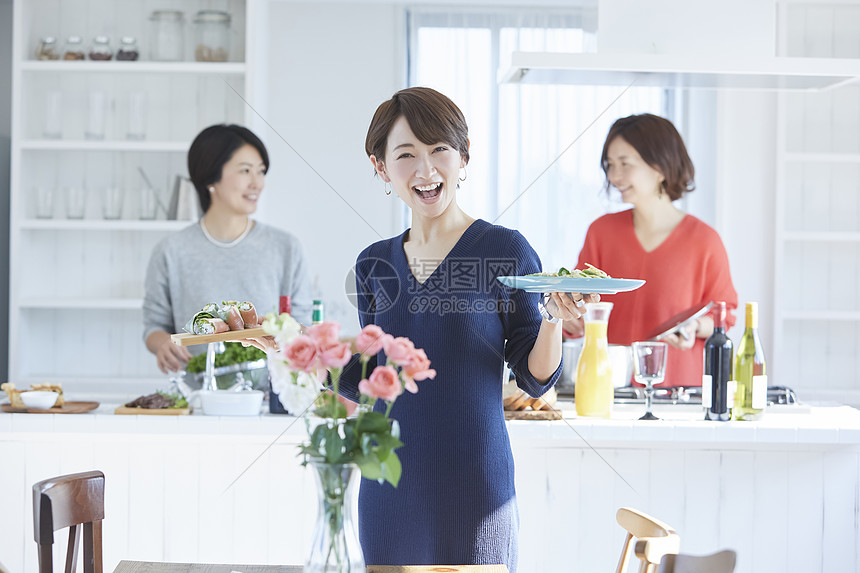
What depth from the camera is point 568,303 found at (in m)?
1.31

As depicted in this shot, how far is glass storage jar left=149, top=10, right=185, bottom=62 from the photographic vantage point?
145 inches

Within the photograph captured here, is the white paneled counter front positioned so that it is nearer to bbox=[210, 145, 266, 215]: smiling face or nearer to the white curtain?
bbox=[210, 145, 266, 215]: smiling face

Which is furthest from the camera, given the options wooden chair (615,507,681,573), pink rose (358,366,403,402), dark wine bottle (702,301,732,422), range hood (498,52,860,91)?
range hood (498,52,860,91)

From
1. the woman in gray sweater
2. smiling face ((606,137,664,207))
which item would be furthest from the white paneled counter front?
smiling face ((606,137,664,207))

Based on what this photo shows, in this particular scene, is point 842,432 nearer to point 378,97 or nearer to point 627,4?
point 627,4

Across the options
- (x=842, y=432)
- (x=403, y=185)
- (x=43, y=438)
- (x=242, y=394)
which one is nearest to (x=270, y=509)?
(x=242, y=394)

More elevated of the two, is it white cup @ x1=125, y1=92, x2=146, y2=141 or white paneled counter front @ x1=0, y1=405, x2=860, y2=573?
white cup @ x1=125, y1=92, x2=146, y2=141

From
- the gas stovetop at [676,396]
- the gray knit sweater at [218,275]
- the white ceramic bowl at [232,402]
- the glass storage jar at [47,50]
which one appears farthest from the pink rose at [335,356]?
the glass storage jar at [47,50]

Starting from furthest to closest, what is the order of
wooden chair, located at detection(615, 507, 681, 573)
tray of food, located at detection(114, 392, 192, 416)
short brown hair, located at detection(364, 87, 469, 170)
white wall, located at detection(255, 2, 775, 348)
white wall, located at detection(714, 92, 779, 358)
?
white wall, located at detection(255, 2, 775, 348) < white wall, located at detection(714, 92, 779, 358) < tray of food, located at detection(114, 392, 192, 416) < short brown hair, located at detection(364, 87, 469, 170) < wooden chair, located at detection(615, 507, 681, 573)

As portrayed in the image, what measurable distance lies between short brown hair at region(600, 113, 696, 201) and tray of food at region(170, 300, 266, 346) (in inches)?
72.0

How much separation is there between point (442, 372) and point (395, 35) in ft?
10.1

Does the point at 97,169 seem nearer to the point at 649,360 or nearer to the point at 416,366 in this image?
the point at 649,360

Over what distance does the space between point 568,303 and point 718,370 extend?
35.8 inches

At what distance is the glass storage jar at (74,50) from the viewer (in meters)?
3.64
